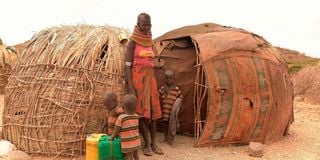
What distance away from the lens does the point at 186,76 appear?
277 inches

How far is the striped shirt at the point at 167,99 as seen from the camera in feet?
21.2

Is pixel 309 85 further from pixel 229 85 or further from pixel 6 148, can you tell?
pixel 6 148

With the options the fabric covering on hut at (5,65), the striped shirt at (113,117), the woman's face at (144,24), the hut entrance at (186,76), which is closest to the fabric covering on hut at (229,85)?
the hut entrance at (186,76)

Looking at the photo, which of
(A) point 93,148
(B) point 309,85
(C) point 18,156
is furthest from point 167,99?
(B) point 309,85

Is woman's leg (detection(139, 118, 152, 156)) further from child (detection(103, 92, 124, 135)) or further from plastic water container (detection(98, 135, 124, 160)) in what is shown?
plastic water container (detection(98, 135, 124, 160))

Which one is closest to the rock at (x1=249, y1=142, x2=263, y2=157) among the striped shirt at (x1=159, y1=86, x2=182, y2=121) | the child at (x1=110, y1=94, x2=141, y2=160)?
the striped shirt at (x1=159, y1=86, x2=182, y2=121)

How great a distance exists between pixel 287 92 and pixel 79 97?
12.3 ft

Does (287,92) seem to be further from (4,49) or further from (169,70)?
(4,49)

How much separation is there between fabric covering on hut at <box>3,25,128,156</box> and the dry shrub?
9.01 metres

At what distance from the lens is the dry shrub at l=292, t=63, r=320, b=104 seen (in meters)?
13.1

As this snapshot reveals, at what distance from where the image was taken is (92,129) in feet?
18.6

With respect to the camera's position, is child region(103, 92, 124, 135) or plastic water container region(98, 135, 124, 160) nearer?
plastic water container region(98, 135, 124, 160)

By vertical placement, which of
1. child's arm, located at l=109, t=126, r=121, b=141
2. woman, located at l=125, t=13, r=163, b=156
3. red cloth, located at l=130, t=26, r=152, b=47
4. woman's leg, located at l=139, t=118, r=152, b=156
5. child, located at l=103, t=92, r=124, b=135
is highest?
red cloth, located at l=130, t=26, r=152, b=47

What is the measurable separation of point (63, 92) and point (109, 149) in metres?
1.17
